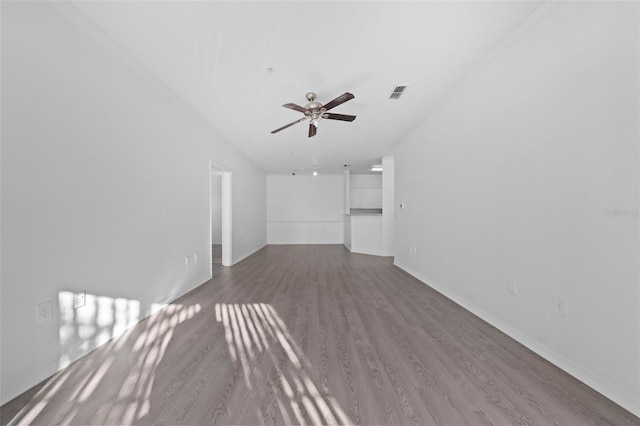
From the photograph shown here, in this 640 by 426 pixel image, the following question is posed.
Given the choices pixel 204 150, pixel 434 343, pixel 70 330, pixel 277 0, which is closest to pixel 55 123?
pixel 70 330

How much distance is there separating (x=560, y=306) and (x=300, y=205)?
25.3ft

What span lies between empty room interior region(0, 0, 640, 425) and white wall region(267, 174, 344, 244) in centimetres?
565

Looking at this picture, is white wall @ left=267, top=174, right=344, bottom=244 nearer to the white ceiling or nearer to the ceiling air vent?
the white ceiling

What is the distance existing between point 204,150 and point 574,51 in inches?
162

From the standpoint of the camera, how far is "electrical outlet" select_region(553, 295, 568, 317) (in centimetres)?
170

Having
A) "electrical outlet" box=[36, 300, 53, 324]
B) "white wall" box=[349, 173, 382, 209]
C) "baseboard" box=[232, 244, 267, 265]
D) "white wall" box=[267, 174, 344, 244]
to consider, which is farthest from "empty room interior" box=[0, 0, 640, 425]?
"white wall" box=[267, 174, 344, 244]

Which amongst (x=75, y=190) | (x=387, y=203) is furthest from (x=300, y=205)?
(x=75, y=190)

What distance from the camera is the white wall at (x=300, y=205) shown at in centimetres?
901

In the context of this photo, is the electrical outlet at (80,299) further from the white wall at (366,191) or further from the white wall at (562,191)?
the white wall at (366,191)

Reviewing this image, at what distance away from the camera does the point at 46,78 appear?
65.1 inches

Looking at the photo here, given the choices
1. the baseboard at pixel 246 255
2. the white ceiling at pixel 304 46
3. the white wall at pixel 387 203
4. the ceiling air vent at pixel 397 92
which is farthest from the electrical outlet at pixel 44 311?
the white wall at pixel 387 203

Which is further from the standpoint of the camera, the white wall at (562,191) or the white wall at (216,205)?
the white wall at (216,205)

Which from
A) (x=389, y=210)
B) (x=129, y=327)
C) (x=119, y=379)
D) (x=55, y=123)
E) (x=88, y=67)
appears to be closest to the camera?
(x=119, y=379)

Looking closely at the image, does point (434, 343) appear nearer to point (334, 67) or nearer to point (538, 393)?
point (538, 393)
